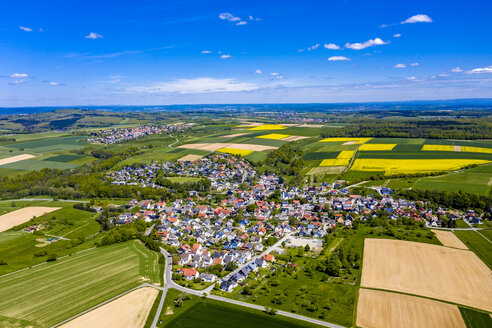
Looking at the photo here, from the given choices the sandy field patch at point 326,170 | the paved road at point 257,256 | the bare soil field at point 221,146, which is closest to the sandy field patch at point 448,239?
the paved road at point 257,256

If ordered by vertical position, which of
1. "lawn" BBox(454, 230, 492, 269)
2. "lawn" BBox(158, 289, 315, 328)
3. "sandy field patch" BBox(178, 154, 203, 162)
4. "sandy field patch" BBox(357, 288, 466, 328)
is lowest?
"lawn" BBox(158, 289, 315, 328)

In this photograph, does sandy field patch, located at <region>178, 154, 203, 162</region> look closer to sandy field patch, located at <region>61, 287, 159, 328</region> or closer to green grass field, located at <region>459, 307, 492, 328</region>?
sandy field patch, located at <region>61, 287, 159, 328</region>

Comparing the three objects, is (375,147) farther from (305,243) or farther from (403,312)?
(403,312)

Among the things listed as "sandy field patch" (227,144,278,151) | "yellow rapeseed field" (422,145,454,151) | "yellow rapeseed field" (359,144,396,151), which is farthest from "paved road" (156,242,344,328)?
"yellow rapeseed field" (422,145,454,151)

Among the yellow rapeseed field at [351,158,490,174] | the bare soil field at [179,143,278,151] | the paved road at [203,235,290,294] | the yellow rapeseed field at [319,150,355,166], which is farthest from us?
the bare soil field at [179,143,278,151]

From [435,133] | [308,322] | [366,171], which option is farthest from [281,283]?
[435,133]

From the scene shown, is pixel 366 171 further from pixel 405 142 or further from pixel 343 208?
pixel 405 142

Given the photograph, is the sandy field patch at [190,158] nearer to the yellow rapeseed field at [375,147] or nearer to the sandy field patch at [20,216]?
the sandy field patch at [20,216]
